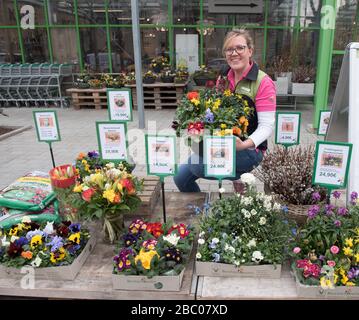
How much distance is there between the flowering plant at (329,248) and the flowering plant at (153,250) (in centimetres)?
48

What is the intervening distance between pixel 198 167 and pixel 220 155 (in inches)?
20.9

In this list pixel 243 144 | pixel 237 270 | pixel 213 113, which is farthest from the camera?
pixel 243 144

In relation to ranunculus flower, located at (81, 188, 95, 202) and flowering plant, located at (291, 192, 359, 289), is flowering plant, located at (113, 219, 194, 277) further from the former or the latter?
flowering plant, located at (291, 192, 359, 289)

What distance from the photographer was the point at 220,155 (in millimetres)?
1788

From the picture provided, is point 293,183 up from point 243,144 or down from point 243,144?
down

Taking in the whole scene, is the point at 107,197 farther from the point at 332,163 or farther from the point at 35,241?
the point at 332,163

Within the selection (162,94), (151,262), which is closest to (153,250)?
(151,262)

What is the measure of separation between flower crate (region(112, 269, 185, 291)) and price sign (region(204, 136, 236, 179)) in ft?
1.89

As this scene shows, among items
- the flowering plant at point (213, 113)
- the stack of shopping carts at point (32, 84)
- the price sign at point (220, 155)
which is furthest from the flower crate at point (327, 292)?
the stack of shopping carts at point (32, 84)

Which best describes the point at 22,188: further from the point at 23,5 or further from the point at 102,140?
the point at 23,5

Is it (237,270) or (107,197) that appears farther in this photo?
(107,197)

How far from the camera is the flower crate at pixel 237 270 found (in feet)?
4.91

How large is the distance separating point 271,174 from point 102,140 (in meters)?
0.99

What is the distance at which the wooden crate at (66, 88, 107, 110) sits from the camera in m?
8.23
